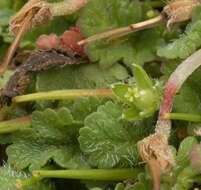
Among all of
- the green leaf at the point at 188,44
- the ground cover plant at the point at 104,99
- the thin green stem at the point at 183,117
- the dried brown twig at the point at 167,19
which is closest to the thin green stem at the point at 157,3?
the ground cover plant at the point at 104,99

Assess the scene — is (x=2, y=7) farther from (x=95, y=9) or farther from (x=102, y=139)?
(x=102, y=139)

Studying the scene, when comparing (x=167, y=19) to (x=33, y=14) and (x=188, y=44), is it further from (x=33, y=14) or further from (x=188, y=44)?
(x=33, y=14)

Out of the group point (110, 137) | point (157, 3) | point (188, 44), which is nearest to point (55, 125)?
point (110, 137)

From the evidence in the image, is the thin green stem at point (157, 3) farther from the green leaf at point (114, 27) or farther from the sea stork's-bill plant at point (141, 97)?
the sea stork's-bill plant at point (141, 97)

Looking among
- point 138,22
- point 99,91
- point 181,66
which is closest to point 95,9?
Answer: point 138,22

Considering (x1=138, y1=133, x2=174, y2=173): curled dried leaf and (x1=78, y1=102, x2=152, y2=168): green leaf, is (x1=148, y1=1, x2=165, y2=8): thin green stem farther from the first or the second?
(x1=138, y1=133, x2=174, y2=173): curled dried leaf

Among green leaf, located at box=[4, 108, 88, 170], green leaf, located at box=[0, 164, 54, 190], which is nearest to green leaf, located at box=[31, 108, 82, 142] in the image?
green leaf, located at box=[4, 108, 88, 170]
